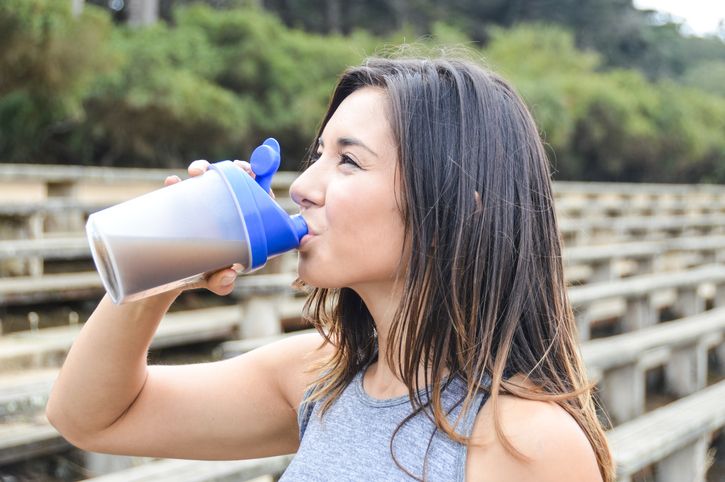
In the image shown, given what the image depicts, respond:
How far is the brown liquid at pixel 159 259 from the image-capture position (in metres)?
0.99

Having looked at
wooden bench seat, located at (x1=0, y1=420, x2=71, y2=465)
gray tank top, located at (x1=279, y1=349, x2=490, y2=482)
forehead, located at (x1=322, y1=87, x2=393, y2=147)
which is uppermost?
forehead, located at (x1=322, y1=87, x2=393, y2=147)

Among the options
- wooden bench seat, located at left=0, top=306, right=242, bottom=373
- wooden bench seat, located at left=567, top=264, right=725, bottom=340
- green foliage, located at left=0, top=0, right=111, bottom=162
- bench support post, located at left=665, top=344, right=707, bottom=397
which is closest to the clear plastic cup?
wooden bench seat, located at left=0, top=306, right=242, bottom=373

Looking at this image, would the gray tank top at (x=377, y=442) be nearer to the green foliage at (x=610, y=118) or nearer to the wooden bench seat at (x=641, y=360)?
the wooden bench seat at (x=641, y=360)

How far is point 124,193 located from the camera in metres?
7.43

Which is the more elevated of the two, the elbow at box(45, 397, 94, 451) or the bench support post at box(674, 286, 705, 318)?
the elbow at box(45, 397, 94, 451)

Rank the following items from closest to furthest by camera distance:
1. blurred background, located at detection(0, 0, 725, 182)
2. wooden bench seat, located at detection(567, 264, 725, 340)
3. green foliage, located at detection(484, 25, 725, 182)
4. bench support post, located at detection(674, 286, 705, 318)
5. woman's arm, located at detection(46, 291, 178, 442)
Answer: woman's arm, located at detection(46, 291, 178, 442), wooden bench seat, located at detection(567, 264, 725, 340), bench support post, located at detection(674, 286, 705, 318), blurred background, located at detection(0, 0, 725, 182), green foliage, located at detection(484, 25, 725, 182)

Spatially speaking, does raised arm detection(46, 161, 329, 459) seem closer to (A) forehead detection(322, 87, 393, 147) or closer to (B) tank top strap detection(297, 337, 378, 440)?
(B) tank top strap detection(297, 337, 378, 440)

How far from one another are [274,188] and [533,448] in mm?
4166

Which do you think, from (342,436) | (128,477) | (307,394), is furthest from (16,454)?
(342,436)

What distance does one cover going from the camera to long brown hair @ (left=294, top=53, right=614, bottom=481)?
3.63 ft

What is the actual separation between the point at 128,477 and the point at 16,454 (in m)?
0.75

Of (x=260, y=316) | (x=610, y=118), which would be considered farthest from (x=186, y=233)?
(x=610, y=118)

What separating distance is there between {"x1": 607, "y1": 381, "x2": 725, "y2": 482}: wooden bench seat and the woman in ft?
4.14

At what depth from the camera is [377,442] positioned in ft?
3.55
